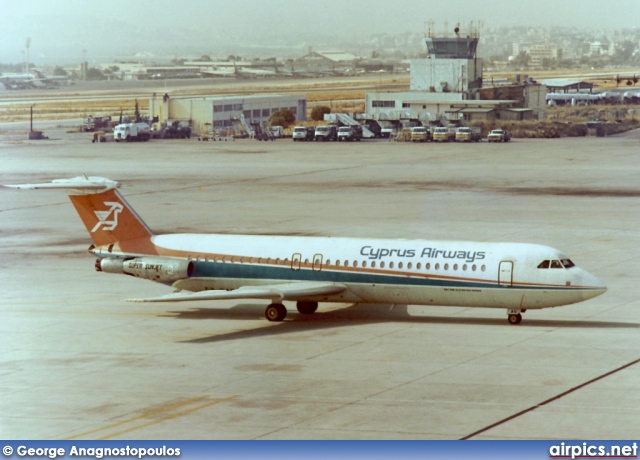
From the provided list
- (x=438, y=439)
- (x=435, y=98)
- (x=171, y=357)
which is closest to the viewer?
(x=438, y=439)

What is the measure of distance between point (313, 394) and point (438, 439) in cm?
560

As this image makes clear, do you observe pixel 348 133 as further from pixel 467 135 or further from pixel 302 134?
pixel 467 135

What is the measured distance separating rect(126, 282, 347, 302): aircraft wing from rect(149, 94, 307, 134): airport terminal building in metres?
129

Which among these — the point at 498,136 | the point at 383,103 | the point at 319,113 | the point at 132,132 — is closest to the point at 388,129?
A: the point at 383,103

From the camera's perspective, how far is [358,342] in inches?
1549

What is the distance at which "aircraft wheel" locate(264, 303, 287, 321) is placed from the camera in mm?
43375

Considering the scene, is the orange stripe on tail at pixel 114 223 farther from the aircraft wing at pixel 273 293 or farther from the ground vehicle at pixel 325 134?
the ground vehicle at pixel 325 134

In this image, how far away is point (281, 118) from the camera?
18550 centimetres

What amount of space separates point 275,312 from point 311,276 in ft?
6.40

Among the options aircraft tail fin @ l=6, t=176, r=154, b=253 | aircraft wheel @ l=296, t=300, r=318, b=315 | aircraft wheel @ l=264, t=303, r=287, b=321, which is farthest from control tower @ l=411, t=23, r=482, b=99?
aircraft wheel @ l=264, t=303, r=287, b=321

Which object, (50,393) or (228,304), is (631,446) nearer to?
(50,393)

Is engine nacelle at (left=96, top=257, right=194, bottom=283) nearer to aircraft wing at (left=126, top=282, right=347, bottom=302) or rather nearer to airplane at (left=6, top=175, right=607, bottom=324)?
airplane at (left=6, top=175, right=607, bottom=324)

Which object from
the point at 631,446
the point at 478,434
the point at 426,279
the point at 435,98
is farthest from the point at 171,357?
the point at 435,98

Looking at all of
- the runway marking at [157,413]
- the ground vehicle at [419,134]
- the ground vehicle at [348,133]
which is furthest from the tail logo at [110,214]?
the ground vehicle at [348,133]
